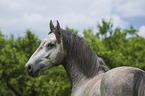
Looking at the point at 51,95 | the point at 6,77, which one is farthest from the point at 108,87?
the point at 6,77

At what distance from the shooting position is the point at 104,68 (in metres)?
2.76

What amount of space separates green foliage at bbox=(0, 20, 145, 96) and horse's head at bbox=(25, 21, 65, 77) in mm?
5239

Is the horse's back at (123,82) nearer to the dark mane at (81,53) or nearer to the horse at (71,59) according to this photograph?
the horse at (71,59)

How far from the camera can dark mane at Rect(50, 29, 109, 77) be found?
2549 mm

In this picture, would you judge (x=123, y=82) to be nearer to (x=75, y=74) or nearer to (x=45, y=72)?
(x=75, y=74)

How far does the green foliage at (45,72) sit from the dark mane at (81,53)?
514 centimetres

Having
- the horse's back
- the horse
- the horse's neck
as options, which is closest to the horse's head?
the horse

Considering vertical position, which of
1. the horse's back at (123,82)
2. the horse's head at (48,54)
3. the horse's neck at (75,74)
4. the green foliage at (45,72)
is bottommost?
the green foliage at (45,72)

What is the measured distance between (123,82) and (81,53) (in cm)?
99

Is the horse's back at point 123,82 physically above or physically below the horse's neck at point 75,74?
above

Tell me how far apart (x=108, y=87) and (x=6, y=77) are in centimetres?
1248

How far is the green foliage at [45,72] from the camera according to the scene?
900cm

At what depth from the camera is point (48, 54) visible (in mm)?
2562

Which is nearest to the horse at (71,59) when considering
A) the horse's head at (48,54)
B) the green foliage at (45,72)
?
the horse's head at (48,54)
